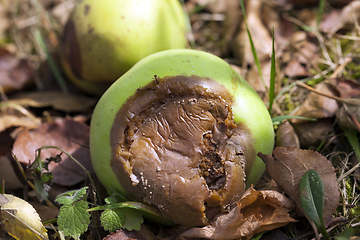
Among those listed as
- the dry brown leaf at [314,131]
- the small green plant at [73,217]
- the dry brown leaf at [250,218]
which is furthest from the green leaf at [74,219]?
the dry brown leaf at [314,131]

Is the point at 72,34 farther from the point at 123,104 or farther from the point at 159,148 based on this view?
the point at 159,148

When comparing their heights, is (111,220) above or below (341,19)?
below

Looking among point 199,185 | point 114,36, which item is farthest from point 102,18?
point 199,185

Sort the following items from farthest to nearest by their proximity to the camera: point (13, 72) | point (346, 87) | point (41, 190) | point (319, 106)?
point (13, 72), point (346, 87), point (319, 106), point (41, 190)

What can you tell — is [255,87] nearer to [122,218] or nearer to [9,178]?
[122,218]

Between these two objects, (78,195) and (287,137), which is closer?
(78,195)

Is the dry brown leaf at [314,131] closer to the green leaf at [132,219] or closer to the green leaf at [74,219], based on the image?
the green leaf at [132,219]

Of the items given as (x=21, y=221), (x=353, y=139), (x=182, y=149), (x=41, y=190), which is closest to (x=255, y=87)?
(x=353, y=139)
